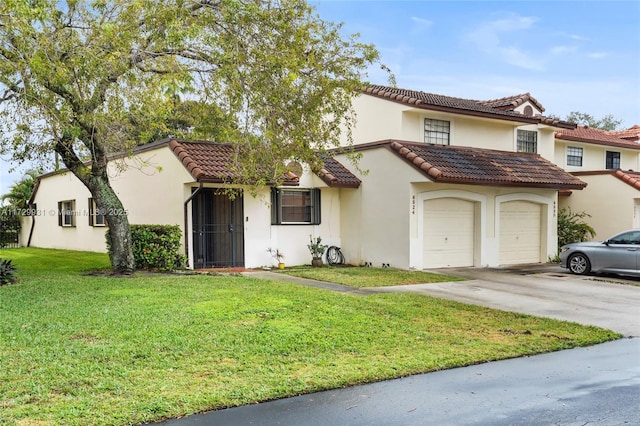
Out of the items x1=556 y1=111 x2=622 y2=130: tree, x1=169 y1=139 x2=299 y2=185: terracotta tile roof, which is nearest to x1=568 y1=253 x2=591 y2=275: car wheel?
x1=169 y1=139 x2=299 y2=185: terracotta tile roof

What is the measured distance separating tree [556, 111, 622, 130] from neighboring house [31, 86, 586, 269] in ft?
131

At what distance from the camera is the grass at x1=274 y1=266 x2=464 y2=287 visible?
45.2 ft

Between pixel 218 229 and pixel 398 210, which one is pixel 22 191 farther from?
pixel 398 210

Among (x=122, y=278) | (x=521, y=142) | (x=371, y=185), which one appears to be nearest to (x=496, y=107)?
(x=521, y=142)

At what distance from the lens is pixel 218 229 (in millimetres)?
16656

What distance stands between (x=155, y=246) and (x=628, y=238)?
1334cm

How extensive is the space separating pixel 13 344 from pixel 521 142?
1962 centimetres

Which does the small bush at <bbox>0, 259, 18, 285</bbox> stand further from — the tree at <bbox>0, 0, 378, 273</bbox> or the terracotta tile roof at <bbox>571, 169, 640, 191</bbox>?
the terracotta tile roof at <bbox>571, 169, 640, 191</bbox>

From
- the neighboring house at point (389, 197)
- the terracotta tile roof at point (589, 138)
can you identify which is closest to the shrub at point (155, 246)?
the neighboring house at point (389, 197)

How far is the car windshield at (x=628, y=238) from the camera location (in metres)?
15.2

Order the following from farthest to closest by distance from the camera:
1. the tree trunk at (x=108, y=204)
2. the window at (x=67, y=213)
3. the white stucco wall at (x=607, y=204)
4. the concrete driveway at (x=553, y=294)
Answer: the window at (x=67, y=213) < the white stucco wall at (x=607, y=204) < the tree trunk at (x=108, y=204) < the concrete driveway at (x=553, y=294)

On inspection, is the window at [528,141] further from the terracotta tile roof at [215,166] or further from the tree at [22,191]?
the tree at [22,191]

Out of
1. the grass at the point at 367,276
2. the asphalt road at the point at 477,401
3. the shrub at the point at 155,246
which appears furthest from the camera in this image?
the shrub at the point at 155,246

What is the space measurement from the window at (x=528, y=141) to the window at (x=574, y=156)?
15.5ft
